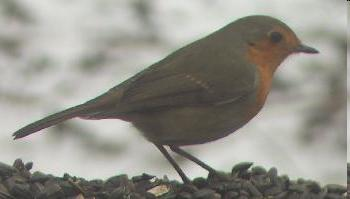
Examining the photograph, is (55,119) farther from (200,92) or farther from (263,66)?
(263,66)

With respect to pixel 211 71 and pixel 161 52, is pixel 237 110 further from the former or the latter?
pixel 161 52

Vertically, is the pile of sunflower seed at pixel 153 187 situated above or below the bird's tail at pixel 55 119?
below

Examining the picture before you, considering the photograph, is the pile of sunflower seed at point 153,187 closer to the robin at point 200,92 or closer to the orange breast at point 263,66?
the robin at point 200,92

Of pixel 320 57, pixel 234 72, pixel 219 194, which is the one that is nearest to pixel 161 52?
pixel 320 57

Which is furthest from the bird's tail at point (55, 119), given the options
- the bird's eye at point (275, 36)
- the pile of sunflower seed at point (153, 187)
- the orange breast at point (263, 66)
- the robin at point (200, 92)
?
the bird's eye at point (275, 36)

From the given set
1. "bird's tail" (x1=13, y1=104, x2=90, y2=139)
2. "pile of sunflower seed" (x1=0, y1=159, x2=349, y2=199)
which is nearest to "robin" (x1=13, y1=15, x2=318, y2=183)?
"bird's tail" (x1=13, y1=104, x2=90, y2=139)

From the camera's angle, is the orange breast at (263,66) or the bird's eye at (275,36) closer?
the orange breast at (263,66)

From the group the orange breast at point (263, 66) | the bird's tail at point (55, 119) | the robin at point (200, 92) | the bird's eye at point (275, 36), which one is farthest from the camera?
the bird's eye at point (275, 36)
